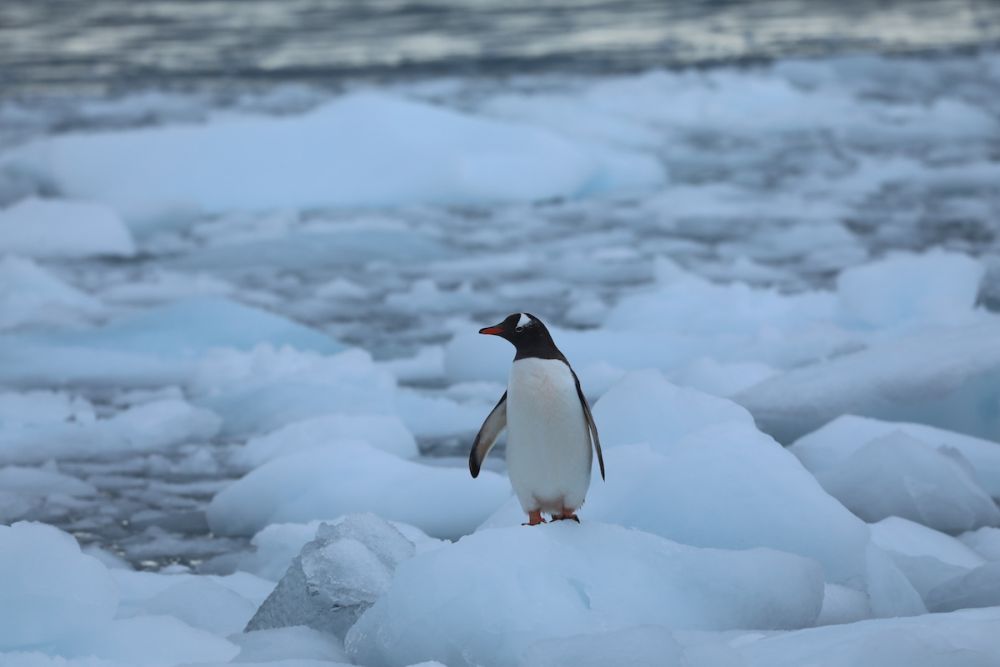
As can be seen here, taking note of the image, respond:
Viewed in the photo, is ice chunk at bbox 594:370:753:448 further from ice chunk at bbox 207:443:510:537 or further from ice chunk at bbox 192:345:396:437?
ice chunk at bbox 192:345:396:437

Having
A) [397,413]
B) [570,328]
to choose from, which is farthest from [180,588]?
[570,328]

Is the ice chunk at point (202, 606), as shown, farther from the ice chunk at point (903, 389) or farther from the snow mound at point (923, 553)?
the ice chunk at point (903, 389)

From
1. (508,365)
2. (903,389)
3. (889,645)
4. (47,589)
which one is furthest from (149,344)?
(889,645)

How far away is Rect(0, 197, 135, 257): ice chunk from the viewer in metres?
8.22

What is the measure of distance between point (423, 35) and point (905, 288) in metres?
13.8

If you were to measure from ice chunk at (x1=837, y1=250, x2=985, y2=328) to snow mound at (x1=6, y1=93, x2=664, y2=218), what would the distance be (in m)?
3.53

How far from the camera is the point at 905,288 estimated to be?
6.47 m

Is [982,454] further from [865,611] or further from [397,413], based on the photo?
[397,413]

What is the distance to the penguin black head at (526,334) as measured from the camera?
302cm

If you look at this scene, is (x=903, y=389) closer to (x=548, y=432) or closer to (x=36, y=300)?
(x=548, y=432)

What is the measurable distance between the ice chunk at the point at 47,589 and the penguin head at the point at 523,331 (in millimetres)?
949

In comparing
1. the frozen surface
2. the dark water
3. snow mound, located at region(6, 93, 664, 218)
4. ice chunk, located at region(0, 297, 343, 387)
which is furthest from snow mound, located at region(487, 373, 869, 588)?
the dark water

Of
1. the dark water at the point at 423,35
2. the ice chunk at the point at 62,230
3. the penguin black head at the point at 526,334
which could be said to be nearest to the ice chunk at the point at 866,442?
the penguin black head at the point at 526,334

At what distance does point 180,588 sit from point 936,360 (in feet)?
8.56
